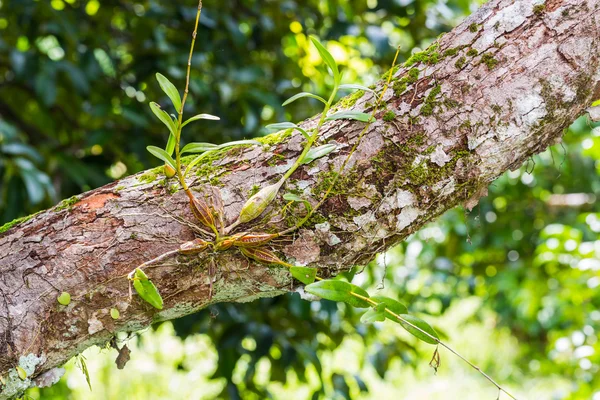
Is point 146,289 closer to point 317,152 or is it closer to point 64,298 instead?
point 64,298

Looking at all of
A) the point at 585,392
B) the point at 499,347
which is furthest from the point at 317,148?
the point at 499,347

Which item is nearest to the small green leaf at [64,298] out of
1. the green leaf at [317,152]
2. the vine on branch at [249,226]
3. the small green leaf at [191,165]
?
the vine on branch at [249,226]

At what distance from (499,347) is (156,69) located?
2769mm

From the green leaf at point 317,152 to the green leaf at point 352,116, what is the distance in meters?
0.03

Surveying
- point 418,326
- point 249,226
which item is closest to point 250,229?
point 249,226

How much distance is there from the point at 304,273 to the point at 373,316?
96 millimetres

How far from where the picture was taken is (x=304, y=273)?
2.06 ft

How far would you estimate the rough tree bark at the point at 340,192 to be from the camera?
630 mm

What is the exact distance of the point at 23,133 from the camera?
158 cm

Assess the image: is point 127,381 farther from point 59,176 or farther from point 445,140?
point 445,140

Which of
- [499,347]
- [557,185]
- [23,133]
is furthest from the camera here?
[499,347]

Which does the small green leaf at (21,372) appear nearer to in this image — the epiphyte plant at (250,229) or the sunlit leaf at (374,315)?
the epiphyte plant at (250,229)

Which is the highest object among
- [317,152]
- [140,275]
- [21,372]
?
[317,152]

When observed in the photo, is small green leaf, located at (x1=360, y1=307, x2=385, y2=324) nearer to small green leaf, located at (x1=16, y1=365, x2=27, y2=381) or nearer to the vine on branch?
the vine on branch
